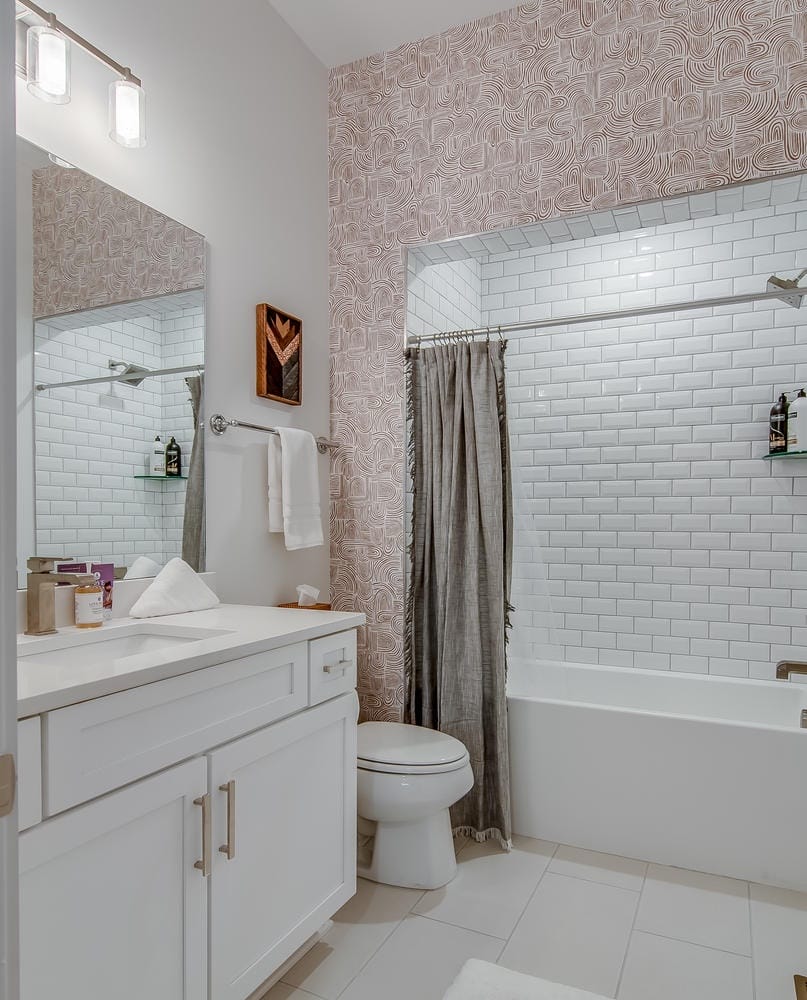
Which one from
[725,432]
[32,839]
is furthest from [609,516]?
[32,839]

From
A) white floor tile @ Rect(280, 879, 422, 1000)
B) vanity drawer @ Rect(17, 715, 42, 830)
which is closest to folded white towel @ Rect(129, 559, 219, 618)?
vanity drawer @ Rect(17, 715, 42, 830)

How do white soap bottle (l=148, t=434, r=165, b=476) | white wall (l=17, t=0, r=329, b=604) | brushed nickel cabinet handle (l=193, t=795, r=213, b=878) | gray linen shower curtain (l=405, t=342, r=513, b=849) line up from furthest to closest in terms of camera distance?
gray linen shower curtain (l=405, t=342, r=513, b=849) < white soap bottle (l=148, t=434, r=165, b=476) < white wall (l=17, t=0, r=329, b=604) < brushed nickel cabinet handle (l=193, t=795, r=213, b=878)

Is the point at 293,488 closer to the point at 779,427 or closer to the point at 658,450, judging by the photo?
the point at 658,450

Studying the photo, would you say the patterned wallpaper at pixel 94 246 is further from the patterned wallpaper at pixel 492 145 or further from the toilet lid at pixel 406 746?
the toilet lid at pixel 406 746

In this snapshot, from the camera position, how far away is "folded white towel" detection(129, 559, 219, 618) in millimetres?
1847

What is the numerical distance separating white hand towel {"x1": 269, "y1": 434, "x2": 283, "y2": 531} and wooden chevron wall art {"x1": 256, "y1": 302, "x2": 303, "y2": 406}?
0.18 meters

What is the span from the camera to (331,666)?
5.82 feet

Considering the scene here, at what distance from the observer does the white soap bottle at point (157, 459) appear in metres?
1.94

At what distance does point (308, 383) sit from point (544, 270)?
146cm

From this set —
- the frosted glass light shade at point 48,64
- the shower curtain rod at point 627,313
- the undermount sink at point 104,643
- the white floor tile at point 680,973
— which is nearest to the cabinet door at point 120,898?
the undermount sink at point 104,643

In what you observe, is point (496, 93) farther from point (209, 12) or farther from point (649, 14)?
point (209, 12)

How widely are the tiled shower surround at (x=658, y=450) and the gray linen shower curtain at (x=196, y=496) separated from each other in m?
1.12

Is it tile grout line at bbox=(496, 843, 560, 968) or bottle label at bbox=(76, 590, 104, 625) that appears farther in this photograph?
tile grout line at bbox=(496, 843, 560, 968)

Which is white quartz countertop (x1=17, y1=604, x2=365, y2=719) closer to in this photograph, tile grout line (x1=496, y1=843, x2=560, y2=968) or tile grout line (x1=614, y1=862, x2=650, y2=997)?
tile grout line (x1=496, y1=843, x2=560, y2=968)
